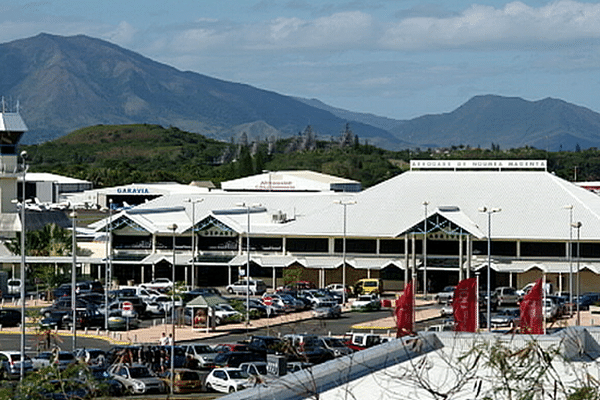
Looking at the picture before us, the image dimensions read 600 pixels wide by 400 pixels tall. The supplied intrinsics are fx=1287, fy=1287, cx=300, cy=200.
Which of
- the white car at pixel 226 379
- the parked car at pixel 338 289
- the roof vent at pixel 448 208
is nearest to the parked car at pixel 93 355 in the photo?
the white car at pixel 226 379

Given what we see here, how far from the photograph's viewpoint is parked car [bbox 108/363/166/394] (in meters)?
41.4

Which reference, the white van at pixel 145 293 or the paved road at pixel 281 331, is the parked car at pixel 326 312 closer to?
the paved road at pixel 281 331

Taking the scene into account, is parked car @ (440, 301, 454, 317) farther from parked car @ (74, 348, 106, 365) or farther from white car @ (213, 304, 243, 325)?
parked car @ (74, 348, 106, 365)

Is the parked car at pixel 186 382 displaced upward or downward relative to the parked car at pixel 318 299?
downward

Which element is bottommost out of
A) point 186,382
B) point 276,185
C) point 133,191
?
point 186,382

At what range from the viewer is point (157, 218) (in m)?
90.9

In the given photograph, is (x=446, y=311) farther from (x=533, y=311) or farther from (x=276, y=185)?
(x=276, y=185)

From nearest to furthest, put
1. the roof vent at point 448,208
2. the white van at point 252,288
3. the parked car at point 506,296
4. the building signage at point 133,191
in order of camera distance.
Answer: the parked car at point 506,296 → the white van at point 252,288 → the roof vent at point 448,208 → the building signage at point 133,191

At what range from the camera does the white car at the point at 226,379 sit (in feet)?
138

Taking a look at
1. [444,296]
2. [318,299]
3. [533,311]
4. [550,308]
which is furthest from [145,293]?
[533,311]

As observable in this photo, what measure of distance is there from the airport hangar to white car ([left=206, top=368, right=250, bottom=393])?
37930 mm

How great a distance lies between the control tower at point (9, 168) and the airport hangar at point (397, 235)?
6542mm

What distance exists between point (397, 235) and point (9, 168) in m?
28.6

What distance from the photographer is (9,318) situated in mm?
64812
